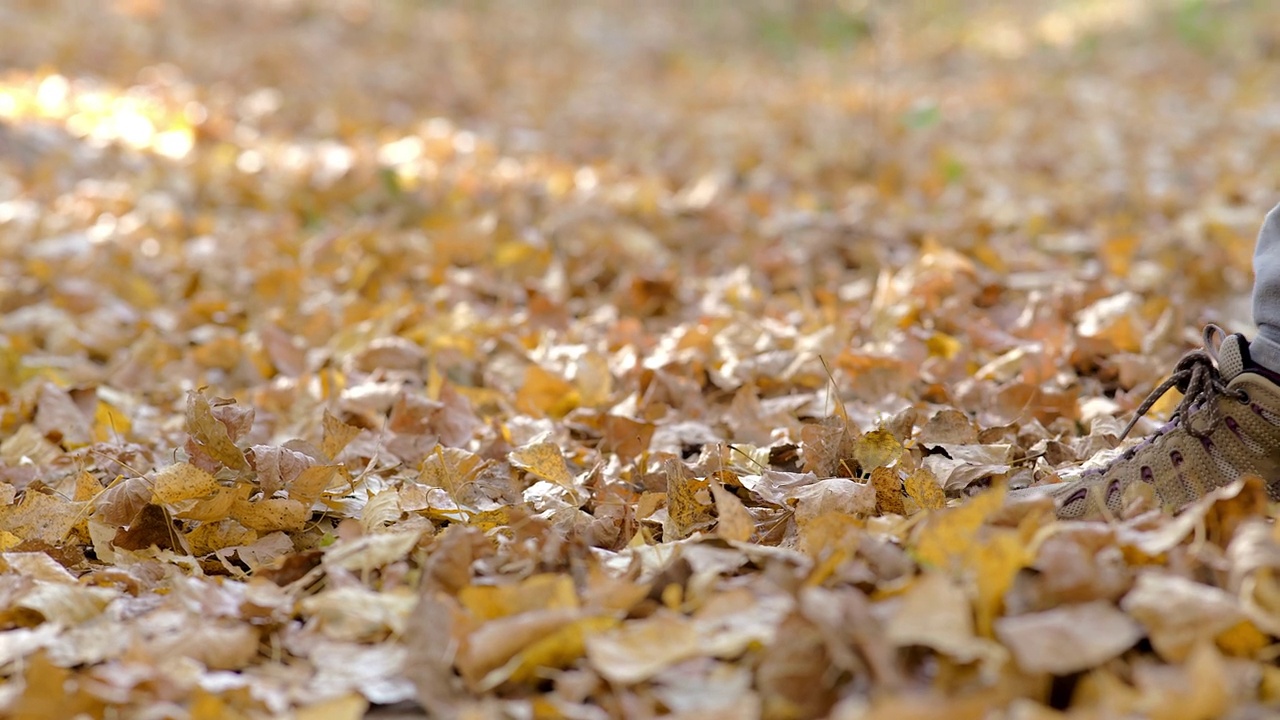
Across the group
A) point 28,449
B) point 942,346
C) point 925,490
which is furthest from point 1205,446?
point 28,449

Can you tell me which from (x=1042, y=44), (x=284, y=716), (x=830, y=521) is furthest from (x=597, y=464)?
(x=1042, y=44)

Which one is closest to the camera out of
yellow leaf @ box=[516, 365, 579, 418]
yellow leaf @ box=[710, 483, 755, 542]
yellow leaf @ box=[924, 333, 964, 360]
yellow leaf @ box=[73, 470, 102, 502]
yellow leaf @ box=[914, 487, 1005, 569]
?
yellow leaf @ box=[914, 487, 1005, 569]

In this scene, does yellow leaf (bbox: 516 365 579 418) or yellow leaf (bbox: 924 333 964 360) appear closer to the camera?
yellow leaf (bbox: 516 365 579 418)

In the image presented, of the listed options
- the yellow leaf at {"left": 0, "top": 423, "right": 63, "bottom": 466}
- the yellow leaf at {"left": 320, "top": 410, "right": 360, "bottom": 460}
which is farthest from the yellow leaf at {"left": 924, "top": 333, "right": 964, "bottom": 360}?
the yellow leaf at {"left": 0, "top": 423, "right": 63, "bottom": 466}

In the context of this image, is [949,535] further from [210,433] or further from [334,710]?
[210,433]

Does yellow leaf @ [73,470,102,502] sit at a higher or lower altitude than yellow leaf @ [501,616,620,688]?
lower

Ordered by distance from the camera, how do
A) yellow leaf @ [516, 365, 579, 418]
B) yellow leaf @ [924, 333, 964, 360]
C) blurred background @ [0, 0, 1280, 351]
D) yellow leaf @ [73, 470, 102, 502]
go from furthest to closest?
blurred background @ [0, 0, 1280, 351], yellow leaf @ [924, 333, 964, 360], yellow leaf @ [516, 365, 579, 418], yellow leaf @ [73, 470, 102, 502]

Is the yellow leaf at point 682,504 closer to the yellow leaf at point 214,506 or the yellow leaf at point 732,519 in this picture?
the yellow leaf at point 732,519

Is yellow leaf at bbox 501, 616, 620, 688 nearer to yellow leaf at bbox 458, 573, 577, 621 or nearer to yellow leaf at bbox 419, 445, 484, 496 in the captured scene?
yellow leaf at bbox 458, 573, 577, 621
